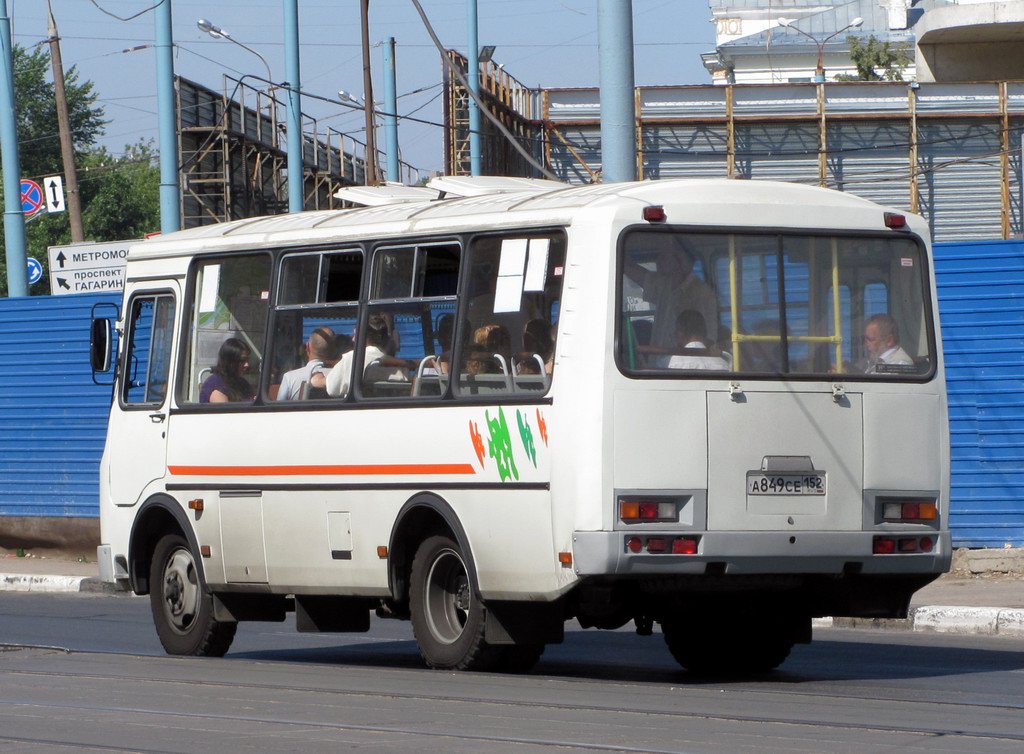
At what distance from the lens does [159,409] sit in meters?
12.2

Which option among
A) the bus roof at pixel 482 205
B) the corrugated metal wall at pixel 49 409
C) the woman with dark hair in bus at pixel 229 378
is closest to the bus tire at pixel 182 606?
the woman with dark hair in bus at pixel 229 378

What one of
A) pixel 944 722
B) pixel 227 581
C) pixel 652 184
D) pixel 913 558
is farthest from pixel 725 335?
pixel 227 581

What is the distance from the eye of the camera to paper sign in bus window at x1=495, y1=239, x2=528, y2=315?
9812 millimetres

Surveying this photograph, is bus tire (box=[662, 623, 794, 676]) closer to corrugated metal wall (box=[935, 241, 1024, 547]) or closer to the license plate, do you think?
the license plate

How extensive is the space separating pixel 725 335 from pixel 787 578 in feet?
4.19

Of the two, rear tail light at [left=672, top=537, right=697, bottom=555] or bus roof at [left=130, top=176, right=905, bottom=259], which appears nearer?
rear tail light at [left=672, top=537, right=697, bottom=555]

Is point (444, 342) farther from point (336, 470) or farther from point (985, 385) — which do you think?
point (985, 385)

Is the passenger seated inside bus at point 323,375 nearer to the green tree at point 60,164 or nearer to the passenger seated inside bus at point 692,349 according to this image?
the passenger seated inside bus at point 692,349

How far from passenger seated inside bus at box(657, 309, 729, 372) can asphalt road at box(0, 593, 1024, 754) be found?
161 centimetres

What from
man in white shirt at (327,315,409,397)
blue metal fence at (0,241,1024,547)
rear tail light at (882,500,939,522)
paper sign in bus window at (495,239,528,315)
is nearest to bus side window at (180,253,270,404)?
man in white shirt at (327,315,409,397)

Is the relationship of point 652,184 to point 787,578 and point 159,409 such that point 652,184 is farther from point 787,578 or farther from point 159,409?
point 159,409

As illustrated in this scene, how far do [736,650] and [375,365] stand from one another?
2.59 m

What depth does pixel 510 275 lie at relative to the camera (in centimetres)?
988

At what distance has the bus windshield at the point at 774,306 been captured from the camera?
30.8ft
